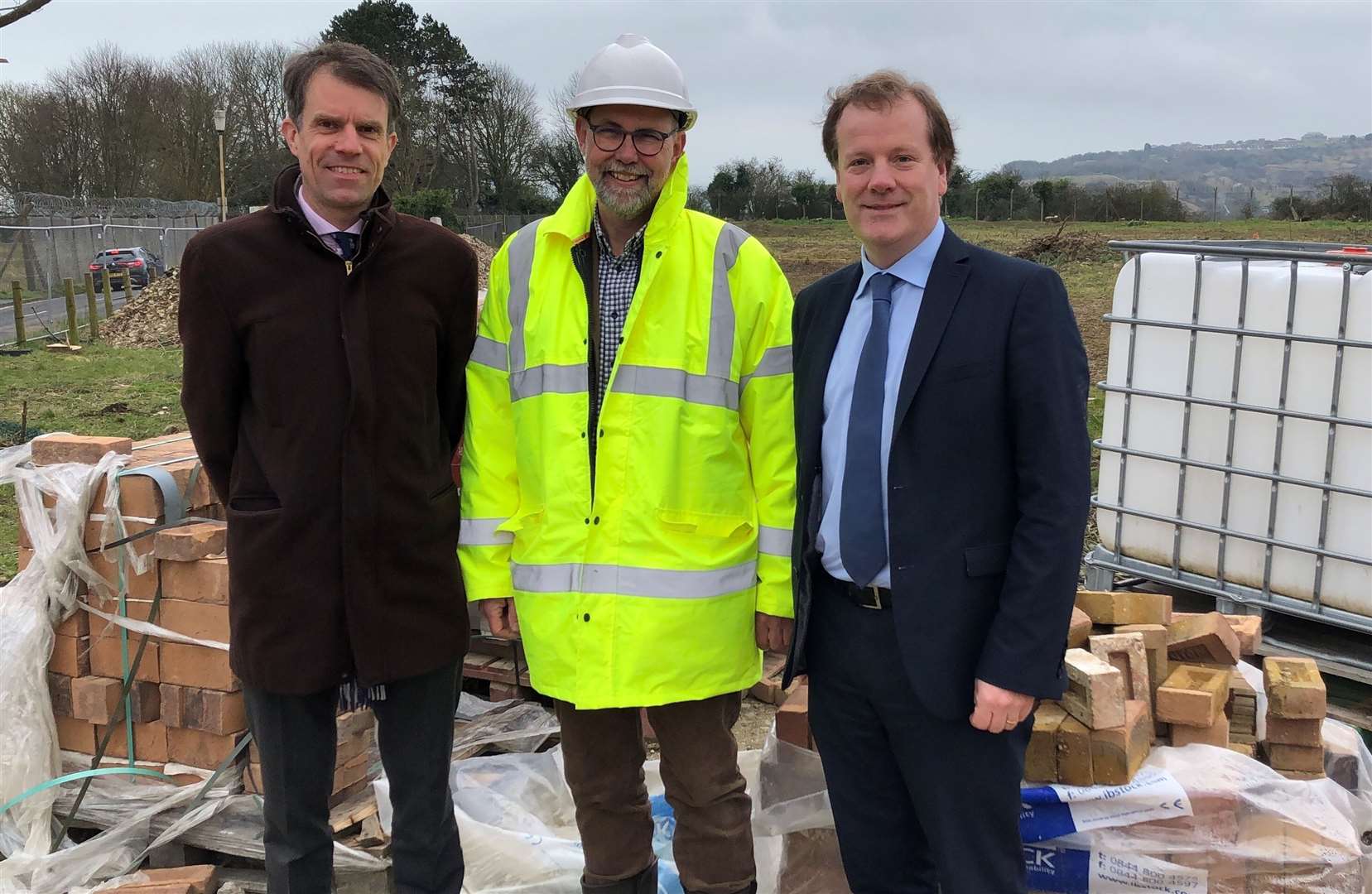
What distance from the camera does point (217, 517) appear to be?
13.4 feet

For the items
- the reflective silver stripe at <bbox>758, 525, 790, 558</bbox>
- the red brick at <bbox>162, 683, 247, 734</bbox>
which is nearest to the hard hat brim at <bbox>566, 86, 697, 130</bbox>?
the reflective silver stripe at <bbox>758, 525, 790, 558</bbox>

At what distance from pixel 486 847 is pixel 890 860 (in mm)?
1463

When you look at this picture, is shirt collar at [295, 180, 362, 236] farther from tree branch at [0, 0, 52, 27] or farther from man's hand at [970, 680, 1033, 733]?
tree branch at [0, 0, 52, 27]

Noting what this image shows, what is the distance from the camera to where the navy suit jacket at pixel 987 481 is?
7.18ft

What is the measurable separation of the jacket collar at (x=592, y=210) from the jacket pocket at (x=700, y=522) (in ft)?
2.21

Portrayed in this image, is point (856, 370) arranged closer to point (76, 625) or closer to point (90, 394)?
point (76, 625)

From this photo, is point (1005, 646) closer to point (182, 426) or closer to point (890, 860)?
point (890, 860)

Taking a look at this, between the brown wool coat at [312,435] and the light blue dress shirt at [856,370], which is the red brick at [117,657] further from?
the light blue dress shirt at [856,370]

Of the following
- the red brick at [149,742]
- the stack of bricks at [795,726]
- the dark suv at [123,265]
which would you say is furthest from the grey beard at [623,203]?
the dark suv at [123,265]

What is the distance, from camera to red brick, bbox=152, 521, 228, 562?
361 centimetres

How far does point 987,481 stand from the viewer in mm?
2273

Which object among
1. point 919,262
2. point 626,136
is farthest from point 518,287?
point 919,262

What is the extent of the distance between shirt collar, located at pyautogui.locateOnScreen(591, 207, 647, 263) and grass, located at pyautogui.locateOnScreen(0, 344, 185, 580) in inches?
248

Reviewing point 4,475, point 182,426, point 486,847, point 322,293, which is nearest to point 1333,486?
point 486,847
